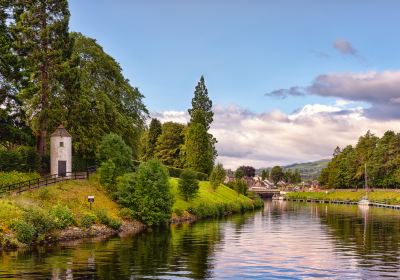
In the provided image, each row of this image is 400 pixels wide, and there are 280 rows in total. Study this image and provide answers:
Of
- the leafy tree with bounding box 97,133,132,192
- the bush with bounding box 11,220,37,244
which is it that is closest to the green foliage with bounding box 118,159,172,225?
the leafy tree with bounding box 97,133,132,192

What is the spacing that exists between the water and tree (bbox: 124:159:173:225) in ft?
16.0

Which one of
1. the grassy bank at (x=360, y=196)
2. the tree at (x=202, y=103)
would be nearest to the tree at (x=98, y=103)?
the tree at (x=202, y=103)

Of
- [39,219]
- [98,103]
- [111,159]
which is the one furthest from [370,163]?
[39,219]

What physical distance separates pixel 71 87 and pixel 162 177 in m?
16.8

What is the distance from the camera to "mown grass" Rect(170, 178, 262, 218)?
263ft

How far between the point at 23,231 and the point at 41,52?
29469 mm

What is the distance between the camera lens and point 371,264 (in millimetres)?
36125

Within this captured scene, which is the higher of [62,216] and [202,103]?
[202,103]

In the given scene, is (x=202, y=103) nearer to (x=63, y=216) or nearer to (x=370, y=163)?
(x=370, y=163)

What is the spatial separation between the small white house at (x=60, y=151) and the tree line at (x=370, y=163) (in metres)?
102

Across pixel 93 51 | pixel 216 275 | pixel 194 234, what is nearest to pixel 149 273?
pixel 216 275

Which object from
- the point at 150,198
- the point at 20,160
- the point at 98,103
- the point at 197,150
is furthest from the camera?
the point at 197,150

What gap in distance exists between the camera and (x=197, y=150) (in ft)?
402

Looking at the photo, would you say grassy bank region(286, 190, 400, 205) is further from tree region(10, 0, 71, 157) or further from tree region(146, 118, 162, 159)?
tree region(10, 0, 71, 157)
